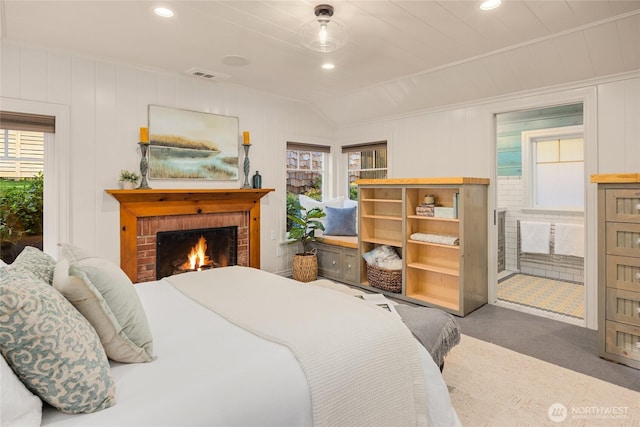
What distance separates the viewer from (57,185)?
3.23 metres

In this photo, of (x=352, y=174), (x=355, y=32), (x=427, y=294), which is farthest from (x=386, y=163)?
(x=355, y=32)

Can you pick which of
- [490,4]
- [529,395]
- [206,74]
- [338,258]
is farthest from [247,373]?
[338,258]

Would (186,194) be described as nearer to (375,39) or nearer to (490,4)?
(375,39)

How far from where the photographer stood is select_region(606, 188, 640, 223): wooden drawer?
2.45 m

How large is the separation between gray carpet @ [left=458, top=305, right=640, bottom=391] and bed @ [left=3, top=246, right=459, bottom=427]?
1456 mm

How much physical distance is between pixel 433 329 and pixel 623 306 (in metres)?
1.56

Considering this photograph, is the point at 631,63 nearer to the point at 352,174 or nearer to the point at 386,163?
the point at 386,163

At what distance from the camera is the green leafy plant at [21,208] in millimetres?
3076

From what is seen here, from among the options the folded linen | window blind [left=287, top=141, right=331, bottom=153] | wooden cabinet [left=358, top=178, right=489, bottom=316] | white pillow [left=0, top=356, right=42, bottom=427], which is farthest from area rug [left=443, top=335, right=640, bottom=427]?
window blind [left=287, top=141, right=331, bottom=153]

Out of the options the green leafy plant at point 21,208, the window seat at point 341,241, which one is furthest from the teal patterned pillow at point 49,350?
the window seat at point 341,241

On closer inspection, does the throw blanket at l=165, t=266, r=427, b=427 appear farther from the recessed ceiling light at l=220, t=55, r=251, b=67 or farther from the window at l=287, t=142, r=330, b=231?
the window at l=287, t=142, r=330, b=231

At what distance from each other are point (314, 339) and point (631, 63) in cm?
343

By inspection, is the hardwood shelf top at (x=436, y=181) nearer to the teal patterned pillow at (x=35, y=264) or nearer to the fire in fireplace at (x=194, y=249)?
the fire in fireplace at (x=194, y=249)

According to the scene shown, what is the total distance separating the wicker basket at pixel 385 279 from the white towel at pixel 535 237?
2.29 m
